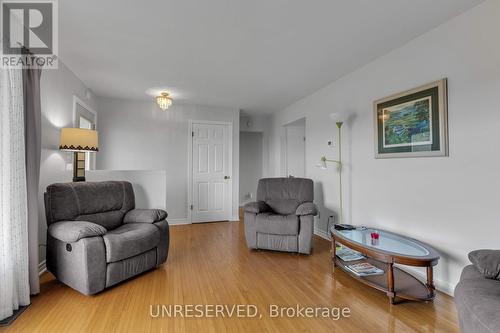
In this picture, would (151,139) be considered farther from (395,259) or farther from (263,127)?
(395,259)

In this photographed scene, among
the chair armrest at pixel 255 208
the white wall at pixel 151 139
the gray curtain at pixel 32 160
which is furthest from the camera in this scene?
the white wall at pixel 151 139

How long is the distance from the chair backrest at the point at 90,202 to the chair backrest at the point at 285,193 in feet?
6.36

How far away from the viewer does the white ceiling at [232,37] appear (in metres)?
1.87

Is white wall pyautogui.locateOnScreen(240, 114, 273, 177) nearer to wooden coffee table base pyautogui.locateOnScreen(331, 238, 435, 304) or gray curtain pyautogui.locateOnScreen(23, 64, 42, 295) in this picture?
wooden coffee table base pyautogui.locateOnScreen(331, 238, 435, 304)

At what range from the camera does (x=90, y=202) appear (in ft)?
8.56

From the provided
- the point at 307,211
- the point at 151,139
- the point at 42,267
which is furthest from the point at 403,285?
the point at 151,139

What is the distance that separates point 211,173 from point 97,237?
293 cm

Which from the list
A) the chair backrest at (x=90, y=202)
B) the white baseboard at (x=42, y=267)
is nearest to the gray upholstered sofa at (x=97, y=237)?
the chair backrest at (x=90, y=202)

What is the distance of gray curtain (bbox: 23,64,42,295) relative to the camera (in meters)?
1.96

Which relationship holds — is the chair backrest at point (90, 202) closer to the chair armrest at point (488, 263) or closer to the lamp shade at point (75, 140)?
the lamp shade at point (75, 140)

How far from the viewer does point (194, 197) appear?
4.80 meters

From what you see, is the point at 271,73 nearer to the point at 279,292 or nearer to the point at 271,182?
the point at 271,182

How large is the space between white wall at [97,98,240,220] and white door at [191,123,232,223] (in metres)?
0.19

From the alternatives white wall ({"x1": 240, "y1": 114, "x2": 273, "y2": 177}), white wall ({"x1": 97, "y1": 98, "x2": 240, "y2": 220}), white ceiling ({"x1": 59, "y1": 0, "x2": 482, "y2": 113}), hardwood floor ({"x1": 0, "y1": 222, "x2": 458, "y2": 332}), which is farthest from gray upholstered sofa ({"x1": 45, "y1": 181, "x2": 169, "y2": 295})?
white wall ({"x1": 240, "y1": 114, "x2": 273, "y2": 177})
